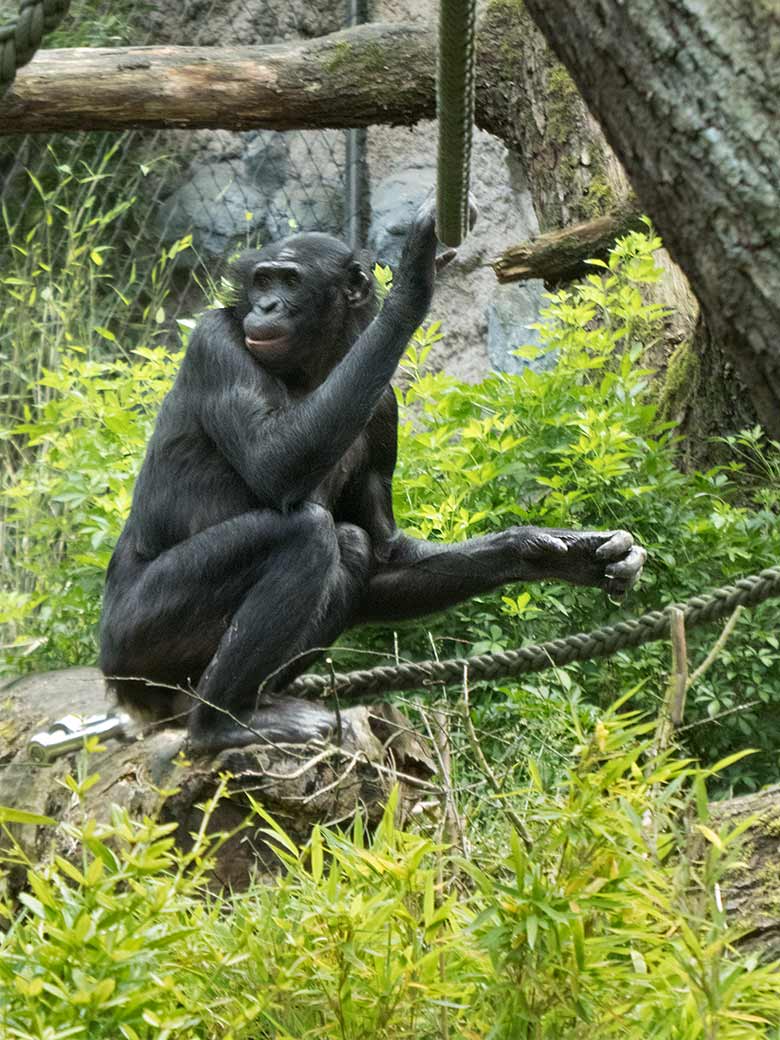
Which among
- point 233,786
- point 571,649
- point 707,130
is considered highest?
point 707,130

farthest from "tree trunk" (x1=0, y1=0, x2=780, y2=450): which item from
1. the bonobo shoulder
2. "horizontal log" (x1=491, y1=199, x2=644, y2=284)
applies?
the bonobo shoulder

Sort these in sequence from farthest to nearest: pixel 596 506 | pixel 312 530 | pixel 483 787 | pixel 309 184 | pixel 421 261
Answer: pixel 309 184, pixel 596 506, pixel 483 787, pixel 312 530, pixel 421 261

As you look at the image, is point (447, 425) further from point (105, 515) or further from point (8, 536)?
point (8, 536)

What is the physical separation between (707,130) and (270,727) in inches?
109

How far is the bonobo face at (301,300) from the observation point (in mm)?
4324

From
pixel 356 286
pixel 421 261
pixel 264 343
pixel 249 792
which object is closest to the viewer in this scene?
pixel 421 261

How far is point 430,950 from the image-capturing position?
89.1 inches

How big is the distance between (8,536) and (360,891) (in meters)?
5.13

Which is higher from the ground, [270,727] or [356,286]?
[356,286]

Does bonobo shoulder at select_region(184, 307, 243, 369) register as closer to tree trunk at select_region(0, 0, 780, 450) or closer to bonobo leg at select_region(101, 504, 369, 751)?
bonobo leg at select_region(101, 504, 369, 751)

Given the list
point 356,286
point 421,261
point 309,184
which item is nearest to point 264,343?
point 356,286

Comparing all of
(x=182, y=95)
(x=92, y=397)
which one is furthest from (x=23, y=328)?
(x=92, y=397)

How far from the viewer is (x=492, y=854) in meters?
2.46

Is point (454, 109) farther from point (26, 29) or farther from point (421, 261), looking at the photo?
point (421, 261)
